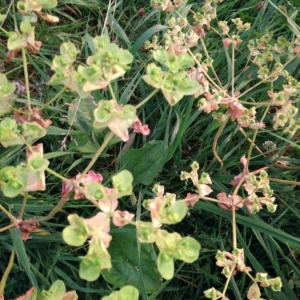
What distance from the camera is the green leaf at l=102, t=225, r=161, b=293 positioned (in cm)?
112

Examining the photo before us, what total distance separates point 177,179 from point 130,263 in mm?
277

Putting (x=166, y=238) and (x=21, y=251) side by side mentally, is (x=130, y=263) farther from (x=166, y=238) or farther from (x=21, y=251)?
(x=166, y=238)

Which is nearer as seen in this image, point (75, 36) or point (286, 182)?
point (286, 182)

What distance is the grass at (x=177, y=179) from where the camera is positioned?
1154 mm

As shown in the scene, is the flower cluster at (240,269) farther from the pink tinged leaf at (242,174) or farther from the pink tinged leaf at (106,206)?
the pink tinged leaf at (106,206)

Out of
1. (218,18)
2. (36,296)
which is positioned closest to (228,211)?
(36,296)

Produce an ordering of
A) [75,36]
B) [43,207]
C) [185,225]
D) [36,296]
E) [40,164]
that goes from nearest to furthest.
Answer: [40,164] → [36,296] → [43,207] → [185,225] → [75,36]

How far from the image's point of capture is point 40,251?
118 cm

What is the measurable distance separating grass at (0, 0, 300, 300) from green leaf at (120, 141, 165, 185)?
19 millimetres

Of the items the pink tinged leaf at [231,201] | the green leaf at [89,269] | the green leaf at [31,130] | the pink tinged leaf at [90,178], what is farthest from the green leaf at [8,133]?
the pink tinged leaf at [231,201]

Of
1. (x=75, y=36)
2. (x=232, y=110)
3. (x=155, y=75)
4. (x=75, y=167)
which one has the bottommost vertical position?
(x=75, y=167)

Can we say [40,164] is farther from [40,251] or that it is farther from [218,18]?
[218,18]

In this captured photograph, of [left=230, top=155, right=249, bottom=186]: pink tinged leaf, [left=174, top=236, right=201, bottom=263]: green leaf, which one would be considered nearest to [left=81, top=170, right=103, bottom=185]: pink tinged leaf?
[left=174, top=236, right=201, bottom=263]: green leaf

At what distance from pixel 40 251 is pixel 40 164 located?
456 mm
